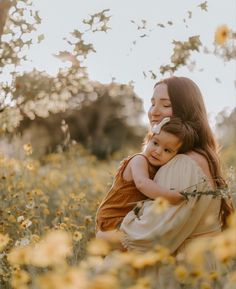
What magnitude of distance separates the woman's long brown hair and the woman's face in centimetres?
3

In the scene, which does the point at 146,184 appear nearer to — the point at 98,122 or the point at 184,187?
Result: the point at 184,187

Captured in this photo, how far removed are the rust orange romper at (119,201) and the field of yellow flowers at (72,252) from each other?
0.59 feet

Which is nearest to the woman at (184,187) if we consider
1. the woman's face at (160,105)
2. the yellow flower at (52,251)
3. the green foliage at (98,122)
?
the woman's face at (160,105)

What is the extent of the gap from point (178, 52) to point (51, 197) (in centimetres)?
311

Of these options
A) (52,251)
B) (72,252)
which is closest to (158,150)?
(72,252)

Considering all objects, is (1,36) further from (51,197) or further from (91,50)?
(51,197)

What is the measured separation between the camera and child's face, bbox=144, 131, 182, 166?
324 cm

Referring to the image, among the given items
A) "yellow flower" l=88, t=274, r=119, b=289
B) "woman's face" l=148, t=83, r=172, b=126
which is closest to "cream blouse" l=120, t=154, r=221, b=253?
"woman's face" l=148, t=83, r=172, b=126

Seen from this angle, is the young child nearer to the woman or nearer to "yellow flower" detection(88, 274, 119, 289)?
the woman

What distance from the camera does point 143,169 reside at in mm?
3242

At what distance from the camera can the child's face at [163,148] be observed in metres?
3.24

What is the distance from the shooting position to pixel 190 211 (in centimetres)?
306

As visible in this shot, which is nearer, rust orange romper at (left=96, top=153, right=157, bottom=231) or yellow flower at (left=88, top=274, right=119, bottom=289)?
yellow flower at (left=88, top=274, right=119, bottom=289)

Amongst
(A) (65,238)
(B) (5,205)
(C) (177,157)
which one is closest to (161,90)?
(C) (177,157)
